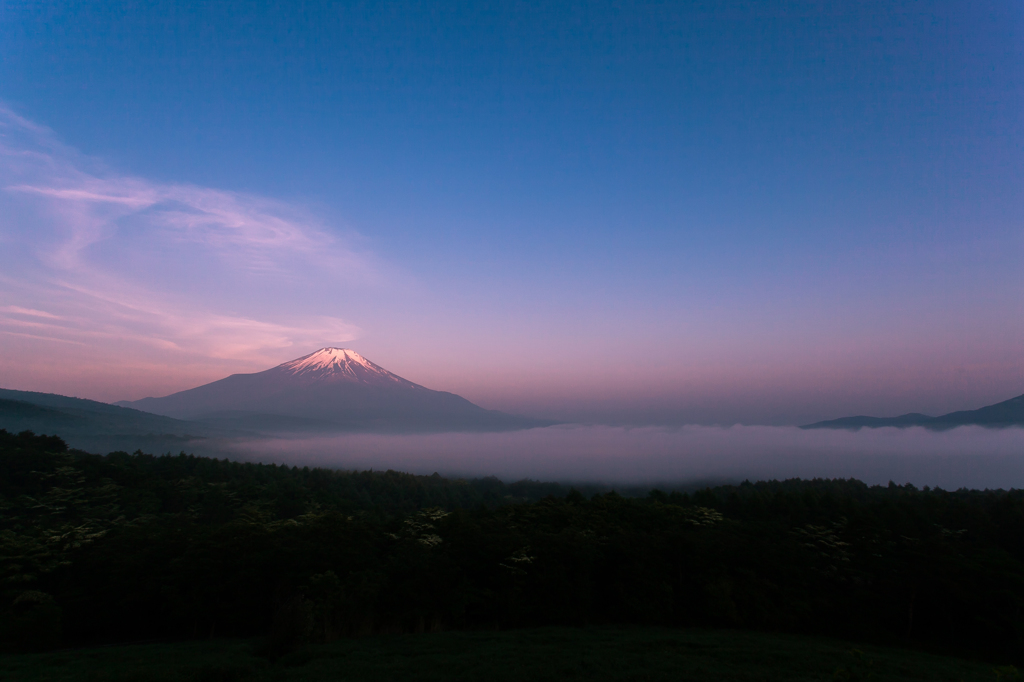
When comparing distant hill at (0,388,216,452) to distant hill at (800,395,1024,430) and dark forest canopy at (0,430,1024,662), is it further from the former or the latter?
distant hill at (800,395,1024,430)

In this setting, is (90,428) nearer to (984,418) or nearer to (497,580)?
(497,580)

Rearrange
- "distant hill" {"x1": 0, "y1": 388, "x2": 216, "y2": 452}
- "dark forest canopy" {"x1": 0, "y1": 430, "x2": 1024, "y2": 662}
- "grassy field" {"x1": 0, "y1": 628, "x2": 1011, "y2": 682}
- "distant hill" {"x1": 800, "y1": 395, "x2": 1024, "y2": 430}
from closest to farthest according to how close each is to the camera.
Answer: "grassy field" {"x1": 0, "y1": 628, "x2": 1011, "y2": 682}, "dark forest canopy" {"x1": 0, "y1": 430, "x2": 1024, "y2": 662}, "distant hill" {"x1": 0, "y1": 388, "x2": 216, "y2": 452}, "distant hill" {"x1": 800, "y1": 395, "x2": 1024, "y2": 430}

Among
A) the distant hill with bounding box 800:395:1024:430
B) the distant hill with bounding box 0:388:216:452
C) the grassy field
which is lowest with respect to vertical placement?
the distant hill with bounding box 0:388:216:452

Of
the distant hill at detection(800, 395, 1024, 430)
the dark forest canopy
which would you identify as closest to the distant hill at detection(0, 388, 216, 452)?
the dark forest canopy

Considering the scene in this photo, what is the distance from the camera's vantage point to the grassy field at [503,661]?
10133mm

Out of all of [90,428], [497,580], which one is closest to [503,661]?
[497,580]

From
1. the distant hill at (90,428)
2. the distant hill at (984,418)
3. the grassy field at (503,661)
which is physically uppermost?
the distant hill at (984,418)

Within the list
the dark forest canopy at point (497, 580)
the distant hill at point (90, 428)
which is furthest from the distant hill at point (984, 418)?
the distant hill at point (90, 428)

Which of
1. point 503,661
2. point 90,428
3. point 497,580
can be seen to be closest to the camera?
point 503,661

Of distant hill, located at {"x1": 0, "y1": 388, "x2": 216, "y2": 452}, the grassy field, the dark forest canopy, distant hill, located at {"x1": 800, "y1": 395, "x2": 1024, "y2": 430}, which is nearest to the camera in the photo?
the grassy field

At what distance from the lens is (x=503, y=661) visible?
11.0 m

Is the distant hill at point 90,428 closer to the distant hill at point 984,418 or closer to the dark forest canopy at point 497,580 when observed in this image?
the dark forest canopy at point 497,580

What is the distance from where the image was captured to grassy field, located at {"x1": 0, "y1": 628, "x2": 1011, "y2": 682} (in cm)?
1013

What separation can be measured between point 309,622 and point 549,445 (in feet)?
567
